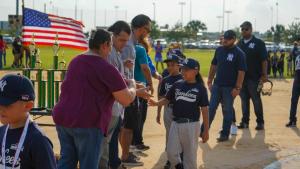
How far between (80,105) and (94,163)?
0.55m

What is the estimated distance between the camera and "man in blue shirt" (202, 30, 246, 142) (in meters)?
9.71

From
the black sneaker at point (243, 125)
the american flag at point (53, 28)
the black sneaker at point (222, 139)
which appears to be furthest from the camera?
the american flag at point (53, 28)

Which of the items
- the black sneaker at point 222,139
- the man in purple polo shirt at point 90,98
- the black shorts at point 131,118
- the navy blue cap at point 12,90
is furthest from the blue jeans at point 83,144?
the black sneaker at point 222,139

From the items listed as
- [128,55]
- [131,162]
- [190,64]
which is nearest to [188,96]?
[190,64]

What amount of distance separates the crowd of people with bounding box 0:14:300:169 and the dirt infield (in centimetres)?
29

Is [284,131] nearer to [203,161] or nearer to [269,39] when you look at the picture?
[203,161]

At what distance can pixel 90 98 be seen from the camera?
4.93 meters

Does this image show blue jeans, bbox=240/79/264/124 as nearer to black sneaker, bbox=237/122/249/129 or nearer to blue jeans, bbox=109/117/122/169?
black sneaker, bbox=237/122/249/129

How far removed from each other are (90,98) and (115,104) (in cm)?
112

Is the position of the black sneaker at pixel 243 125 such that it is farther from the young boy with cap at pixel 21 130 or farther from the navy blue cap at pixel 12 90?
the navy blue cap at pixel 12 90

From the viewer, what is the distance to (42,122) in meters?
11.2

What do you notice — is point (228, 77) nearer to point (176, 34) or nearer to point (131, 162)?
point (131, 162)

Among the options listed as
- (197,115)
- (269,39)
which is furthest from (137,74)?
(269,39)

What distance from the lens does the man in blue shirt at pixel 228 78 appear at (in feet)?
31.9
